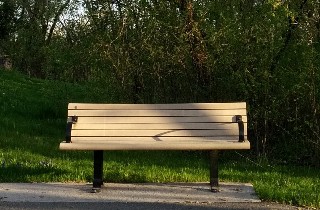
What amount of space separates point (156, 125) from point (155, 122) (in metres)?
0.04

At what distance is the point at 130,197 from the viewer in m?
5.29

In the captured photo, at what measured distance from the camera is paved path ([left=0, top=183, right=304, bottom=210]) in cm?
494

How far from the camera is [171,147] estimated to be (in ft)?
17.1

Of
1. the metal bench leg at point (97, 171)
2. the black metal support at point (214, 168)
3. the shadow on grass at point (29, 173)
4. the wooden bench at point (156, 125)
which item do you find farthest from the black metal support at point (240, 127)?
the shadow on grass at point (29, 173)

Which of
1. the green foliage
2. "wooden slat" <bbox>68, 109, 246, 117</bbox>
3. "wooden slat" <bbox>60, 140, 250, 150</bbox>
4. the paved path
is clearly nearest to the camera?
the paved path

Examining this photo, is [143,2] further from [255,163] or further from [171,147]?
[171,147]

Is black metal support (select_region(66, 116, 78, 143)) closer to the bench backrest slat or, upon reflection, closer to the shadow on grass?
the bench backrest slat

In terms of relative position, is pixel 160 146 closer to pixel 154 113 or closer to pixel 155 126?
pixel 155 126

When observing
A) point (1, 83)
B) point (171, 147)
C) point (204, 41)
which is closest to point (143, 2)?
point (204, 41)

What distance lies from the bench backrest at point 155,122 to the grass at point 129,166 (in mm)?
645

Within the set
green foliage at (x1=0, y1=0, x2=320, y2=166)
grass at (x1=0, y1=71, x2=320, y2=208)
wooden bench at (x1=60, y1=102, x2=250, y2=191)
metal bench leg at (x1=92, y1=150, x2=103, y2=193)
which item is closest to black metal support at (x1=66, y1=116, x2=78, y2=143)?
wooden bench at (x1=60, y1=102, x2=250, y2=191)

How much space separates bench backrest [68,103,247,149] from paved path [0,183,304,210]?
525 millimetres

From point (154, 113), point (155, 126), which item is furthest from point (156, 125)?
point (154, 113)

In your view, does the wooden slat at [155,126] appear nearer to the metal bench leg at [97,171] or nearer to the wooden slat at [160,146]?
the metal bench leg at [97,171]
